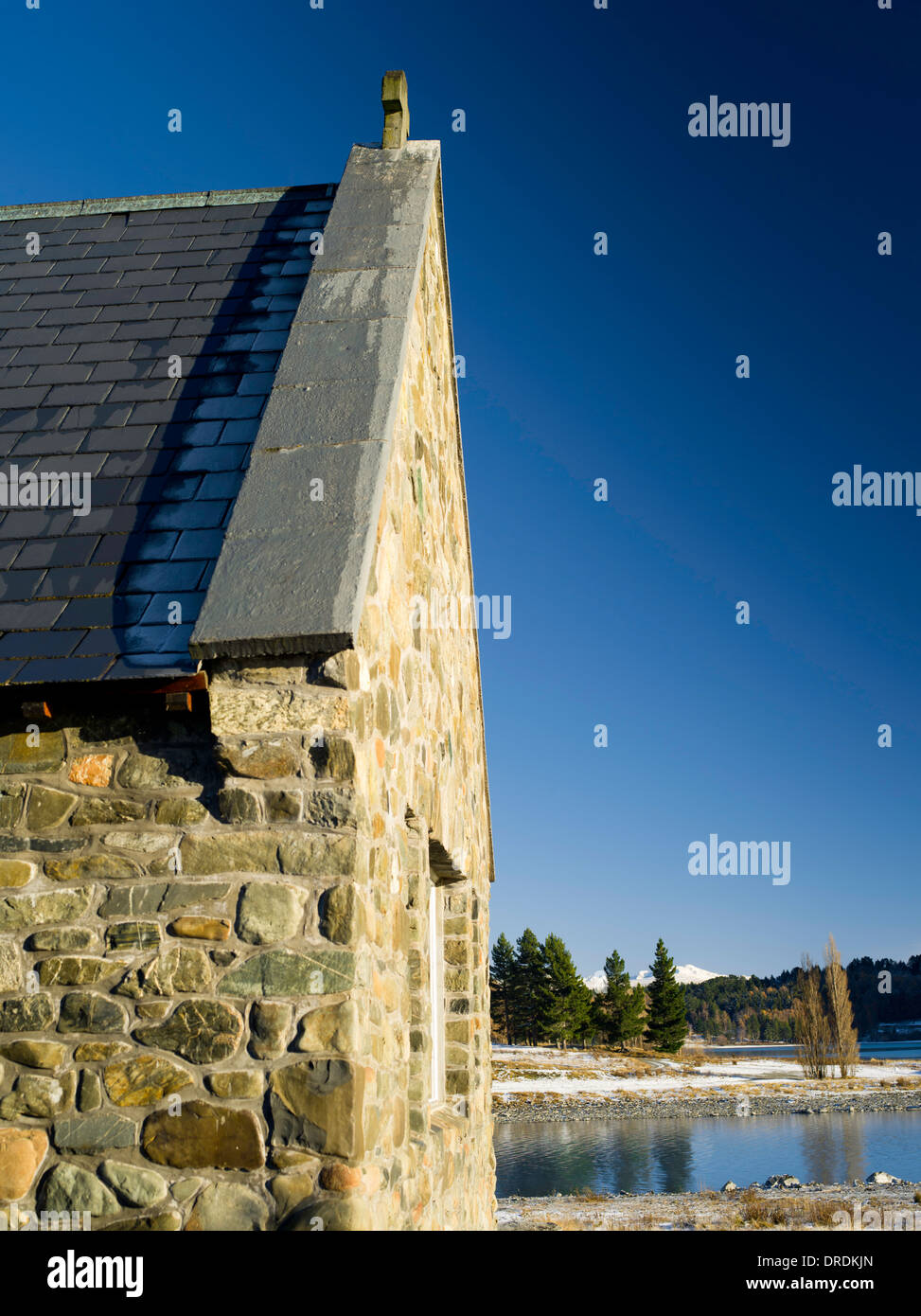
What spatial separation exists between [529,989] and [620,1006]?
632cm

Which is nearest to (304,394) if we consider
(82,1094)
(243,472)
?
(243,472)

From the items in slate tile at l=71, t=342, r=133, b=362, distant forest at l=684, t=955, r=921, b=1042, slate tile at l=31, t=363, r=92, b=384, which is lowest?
distant forest at l=684, t=955, r=921, b=1042

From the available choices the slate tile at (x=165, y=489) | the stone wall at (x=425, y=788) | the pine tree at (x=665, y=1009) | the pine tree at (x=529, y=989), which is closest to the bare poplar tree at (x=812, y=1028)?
the pine tree at (x=665, y=1009)

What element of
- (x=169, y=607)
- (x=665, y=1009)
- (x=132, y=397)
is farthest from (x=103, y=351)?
(x=665, y=1009)

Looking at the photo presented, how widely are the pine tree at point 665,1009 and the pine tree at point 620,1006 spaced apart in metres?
0.93

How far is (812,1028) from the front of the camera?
56.8m

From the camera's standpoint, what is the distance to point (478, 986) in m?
7.70

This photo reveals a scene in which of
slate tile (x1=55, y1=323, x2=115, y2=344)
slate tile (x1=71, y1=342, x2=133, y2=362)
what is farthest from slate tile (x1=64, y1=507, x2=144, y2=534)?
slate tile (x1=55, y1=323, x2=115, y2=344)

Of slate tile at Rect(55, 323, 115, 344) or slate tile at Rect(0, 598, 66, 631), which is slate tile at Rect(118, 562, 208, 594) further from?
slate tile at Rect(55, 323, 115, 344)

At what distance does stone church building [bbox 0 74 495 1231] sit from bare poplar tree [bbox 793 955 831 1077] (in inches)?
2267

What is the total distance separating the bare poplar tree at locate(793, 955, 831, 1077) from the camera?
185ft

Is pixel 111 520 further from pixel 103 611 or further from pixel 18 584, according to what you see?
pixel 103 611

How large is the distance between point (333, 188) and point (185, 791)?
214 inches

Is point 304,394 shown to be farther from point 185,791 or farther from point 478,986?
point 478,986
